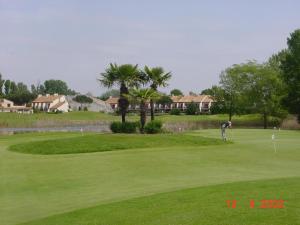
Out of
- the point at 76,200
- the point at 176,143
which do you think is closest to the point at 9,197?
the point at 76,200

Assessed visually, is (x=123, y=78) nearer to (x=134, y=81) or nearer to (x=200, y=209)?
(x=134, y=81)

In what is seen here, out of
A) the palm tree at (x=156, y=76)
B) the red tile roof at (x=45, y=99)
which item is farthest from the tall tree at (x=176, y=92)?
the palm tree at (x=156, y=76)

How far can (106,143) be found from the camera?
3089cm

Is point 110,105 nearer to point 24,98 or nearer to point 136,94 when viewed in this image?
point 24,98

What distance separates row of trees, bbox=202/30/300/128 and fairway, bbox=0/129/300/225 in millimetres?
48117

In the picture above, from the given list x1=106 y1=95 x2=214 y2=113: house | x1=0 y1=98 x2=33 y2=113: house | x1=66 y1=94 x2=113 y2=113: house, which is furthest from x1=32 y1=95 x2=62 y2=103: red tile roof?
x1=106 y1=95 x2=214 y2=113: house

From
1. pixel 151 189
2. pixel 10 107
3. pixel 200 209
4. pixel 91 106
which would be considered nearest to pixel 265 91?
pixel 151 189

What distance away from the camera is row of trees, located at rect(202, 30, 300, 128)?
232 feet

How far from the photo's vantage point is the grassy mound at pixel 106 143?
29.4m

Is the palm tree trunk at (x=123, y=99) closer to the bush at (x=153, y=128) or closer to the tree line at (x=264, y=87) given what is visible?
the bush at (x=153, y=128)

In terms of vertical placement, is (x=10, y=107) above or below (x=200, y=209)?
above

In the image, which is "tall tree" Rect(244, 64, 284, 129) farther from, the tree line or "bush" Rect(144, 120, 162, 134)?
"bush" Rect(144, 120, 162, 134)

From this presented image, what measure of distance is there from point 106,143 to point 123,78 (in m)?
13.5

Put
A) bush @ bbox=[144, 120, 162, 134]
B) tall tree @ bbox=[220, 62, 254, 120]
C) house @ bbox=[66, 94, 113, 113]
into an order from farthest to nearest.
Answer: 1. house @ bbox=[66, 94, 113, 113]
2. tall tree @ bbox=[220, 62, 254, 120]
3. bush @ bbox=[144, 120, 162, 134]
